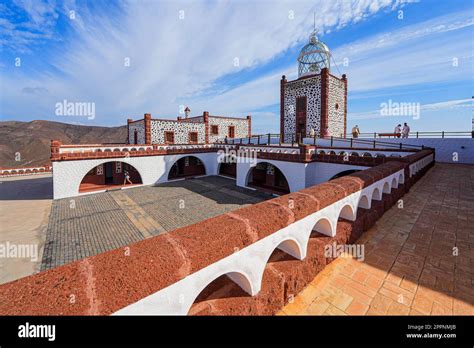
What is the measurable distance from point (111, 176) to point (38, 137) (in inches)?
1850

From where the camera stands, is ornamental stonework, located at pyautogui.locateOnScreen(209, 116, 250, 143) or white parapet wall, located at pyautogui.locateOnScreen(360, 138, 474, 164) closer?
white parapet wall, located at pyautogui.locateOnScreen(360, 138, 474, 164)

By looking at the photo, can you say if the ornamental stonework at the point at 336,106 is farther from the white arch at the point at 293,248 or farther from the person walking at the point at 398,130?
the white arch at the point at 293,248

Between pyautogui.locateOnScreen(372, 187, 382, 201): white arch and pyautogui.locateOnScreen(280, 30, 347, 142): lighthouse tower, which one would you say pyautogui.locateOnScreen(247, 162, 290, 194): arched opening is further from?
pyautogui.locateOnScreen(372, 187, 382, 201): white arch

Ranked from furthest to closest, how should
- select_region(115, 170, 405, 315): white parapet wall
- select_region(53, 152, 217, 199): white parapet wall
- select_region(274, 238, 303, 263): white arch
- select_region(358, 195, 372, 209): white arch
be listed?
select_region(53, 152, 217, 199): white parapet wall, select_region(358, 195, 372, 209): white arch, select_region(274, 238, 303, 263): white arch, select_region(115, 170, 405, 315): white parapet wall

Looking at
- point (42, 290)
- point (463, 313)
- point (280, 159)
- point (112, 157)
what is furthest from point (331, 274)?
point (112, 157)

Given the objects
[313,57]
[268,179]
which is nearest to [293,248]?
[268,179]

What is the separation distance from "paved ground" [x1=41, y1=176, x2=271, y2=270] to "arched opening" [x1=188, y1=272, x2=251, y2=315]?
7.09 m

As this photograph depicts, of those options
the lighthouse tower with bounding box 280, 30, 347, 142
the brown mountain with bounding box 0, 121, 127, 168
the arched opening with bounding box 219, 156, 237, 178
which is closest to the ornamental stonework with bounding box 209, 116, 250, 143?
the arched opening with bounding box 219, 156, 237, 178

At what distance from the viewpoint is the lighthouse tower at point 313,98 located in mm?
19234

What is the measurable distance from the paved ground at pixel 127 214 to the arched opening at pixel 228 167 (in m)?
3.43

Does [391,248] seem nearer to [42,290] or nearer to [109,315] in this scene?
[109,315]

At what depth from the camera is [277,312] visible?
2.33 meters

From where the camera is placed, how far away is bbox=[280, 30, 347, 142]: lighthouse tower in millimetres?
19234

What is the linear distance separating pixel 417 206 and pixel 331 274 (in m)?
4.18
